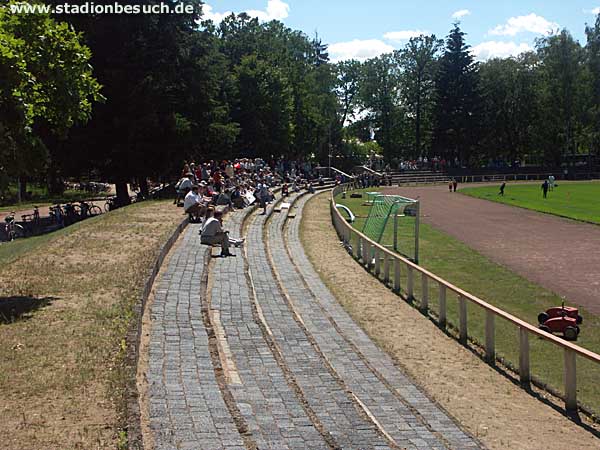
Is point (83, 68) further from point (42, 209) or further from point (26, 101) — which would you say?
point (42, 209)

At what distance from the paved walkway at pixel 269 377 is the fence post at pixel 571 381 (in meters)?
2.02

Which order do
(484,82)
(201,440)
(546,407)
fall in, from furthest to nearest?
1. (484,82)
2. (546,407)
3. (201,440)

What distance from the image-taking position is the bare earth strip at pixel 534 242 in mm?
21375

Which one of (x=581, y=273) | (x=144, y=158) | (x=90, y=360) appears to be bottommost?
(x=581, y=273)

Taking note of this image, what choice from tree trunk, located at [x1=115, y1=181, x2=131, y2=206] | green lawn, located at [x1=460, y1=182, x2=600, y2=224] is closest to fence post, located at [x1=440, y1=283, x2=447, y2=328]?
green lawn, located at [x1=460, y1=182, x2=600, y2=224]

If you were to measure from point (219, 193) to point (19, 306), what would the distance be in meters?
18.6

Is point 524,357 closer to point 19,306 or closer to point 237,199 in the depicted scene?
point 19,306

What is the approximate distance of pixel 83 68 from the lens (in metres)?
14.0

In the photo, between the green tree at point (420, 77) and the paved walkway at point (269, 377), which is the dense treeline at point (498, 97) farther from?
the paved walkway at point (269, 377)

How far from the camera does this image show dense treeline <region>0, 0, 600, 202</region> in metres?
13.8

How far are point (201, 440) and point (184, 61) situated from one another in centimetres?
3682

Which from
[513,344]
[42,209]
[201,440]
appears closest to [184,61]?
[42,209]

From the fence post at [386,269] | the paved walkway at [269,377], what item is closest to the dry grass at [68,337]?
the paved walkway at [269,377]

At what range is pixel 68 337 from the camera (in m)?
10.7
